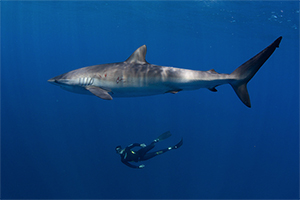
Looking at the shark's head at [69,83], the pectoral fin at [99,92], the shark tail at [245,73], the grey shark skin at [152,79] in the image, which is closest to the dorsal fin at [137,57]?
the grey shark skin at [152,79]

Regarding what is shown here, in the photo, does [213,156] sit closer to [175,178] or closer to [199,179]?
[199,179]

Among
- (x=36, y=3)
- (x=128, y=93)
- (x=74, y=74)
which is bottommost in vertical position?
(x=128, y=93)

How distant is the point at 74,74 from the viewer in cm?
595

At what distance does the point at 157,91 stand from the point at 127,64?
1.21m

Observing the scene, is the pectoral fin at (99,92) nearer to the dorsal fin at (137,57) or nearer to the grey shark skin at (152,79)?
the grey shark skin at (152,79)

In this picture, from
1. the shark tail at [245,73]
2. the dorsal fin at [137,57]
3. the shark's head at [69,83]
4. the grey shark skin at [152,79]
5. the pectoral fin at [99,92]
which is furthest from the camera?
the dorsal fin at [137,57]

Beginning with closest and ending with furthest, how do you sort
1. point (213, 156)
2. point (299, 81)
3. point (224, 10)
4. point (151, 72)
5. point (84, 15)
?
1. point (151, 72)
2. point (213, 156)
3. point (224, 10)
4. point (84, 15)
5. point (299, 81)

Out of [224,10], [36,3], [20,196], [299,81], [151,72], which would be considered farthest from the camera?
[299,81]

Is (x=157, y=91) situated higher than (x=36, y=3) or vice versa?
(x=36, y=3)

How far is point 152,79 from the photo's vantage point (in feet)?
17.7

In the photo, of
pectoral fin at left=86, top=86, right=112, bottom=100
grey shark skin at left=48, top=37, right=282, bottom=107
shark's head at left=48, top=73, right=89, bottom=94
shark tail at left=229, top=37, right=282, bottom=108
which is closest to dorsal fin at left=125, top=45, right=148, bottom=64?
grey shark skin at left=48, top=37, right=282, bottom=107

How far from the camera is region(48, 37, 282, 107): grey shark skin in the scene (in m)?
5.32

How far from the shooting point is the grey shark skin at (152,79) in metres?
5.32

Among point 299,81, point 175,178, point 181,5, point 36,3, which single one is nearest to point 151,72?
point 175,178
